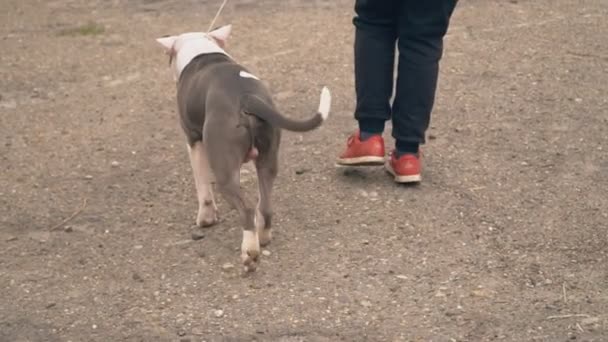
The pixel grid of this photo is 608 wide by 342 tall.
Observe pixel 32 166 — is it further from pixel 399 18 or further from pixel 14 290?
pixel 399 18

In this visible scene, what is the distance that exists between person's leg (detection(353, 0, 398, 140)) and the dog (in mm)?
696

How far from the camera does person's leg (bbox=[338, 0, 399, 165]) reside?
185 inches

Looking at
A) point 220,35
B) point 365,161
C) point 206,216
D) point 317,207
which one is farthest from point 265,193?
point 220,35

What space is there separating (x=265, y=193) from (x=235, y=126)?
1.21ft

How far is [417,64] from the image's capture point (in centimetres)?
462

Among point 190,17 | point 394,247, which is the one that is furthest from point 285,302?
point 190,17

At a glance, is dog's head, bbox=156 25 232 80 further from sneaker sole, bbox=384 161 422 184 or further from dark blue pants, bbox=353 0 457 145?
sneaker sole, bbox=384 161 422 184

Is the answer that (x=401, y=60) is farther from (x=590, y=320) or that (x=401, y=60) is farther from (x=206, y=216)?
(x=590, y=320)

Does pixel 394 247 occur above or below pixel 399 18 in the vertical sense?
below

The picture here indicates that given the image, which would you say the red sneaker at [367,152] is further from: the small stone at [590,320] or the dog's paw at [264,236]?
the small stone at [590,320]

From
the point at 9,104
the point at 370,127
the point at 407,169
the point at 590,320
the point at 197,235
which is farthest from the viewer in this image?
the point at 9,104

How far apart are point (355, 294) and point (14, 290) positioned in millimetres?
1313

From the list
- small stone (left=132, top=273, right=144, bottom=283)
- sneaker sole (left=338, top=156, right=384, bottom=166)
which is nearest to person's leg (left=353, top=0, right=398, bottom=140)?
sneaker sole (left=338, top=156, right=384, bottom=166)

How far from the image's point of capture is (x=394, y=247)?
4.26m
